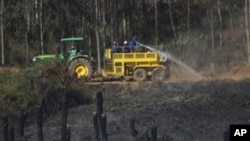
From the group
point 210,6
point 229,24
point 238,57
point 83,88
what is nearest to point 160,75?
point 83,88

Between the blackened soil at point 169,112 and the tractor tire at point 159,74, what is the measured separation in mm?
2734

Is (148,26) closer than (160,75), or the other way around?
(160,75)

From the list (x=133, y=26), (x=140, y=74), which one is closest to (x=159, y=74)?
(x=140, y=74)

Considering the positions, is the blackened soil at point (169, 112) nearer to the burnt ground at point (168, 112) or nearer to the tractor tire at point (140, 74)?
the burnt ground at point (168, 112)

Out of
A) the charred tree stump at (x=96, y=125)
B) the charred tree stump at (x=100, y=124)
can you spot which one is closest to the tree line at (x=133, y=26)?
the charred tree stump at (x=100, y=124)

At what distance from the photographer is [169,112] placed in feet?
60.3

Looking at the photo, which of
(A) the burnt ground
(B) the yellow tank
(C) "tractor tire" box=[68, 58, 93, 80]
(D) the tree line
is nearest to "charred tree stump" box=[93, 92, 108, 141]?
(A) the burnt ground

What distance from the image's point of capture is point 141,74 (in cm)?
2883

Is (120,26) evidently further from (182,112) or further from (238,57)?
(182,112)

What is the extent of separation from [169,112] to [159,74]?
10.5 meters

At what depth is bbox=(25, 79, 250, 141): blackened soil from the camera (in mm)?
15516

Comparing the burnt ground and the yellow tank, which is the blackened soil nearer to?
the burnt ground

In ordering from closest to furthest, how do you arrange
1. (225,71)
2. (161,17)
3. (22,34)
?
(225,71)
(22,34)
(161,17)

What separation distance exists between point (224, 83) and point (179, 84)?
78.0 inches
